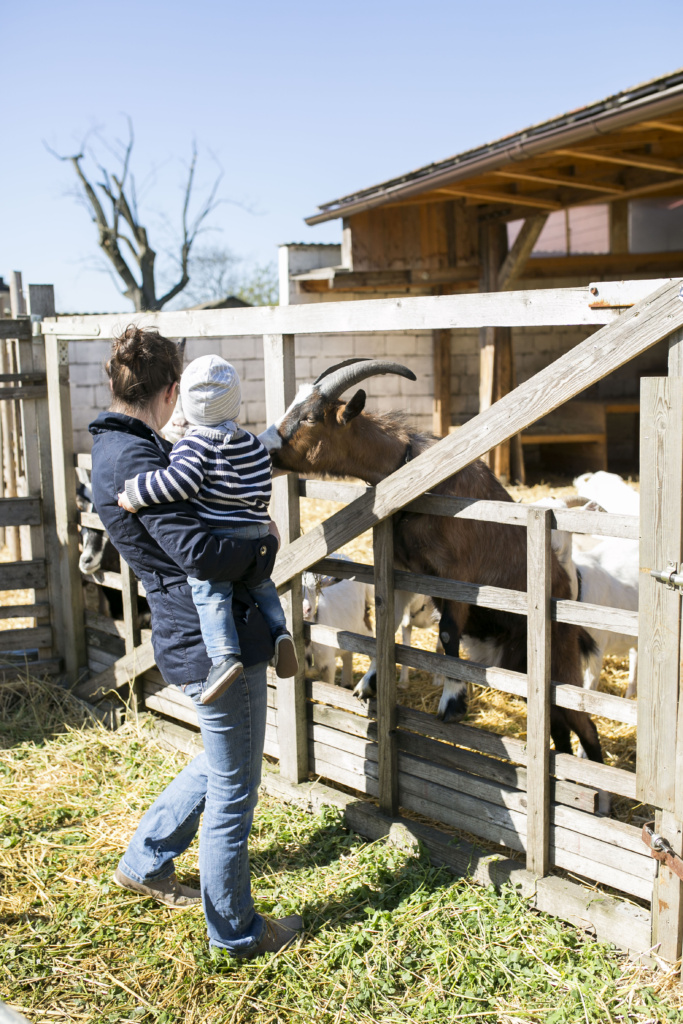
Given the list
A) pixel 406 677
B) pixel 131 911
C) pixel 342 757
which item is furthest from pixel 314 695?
pixel 406 677

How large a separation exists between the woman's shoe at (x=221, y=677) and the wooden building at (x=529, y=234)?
6.46m

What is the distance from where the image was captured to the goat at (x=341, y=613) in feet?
17.1

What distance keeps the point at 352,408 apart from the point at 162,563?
140 cm

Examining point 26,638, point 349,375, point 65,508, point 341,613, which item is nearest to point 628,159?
point 341,613

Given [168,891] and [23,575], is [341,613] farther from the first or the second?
[168,891]

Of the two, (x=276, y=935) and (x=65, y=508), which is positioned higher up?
(x=65, y=508)

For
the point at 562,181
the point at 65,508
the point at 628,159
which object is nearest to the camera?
the point at 65,508

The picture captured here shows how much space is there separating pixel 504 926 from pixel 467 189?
9316 millimetres

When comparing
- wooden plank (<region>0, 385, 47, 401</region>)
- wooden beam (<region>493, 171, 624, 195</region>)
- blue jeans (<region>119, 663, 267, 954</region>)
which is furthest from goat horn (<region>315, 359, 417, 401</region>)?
wooden beam (<region>493, 171, 624, 195</region>)

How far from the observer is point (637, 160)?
9016 mm

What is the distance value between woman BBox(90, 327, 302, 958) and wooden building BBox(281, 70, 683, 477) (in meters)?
5.99

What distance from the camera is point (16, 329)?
215 inches

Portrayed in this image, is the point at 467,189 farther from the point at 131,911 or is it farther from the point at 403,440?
the point at 131,911

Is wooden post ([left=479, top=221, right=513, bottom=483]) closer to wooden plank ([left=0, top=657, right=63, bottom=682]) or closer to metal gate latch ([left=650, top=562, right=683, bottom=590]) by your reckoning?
wooden plank ([left=0, top=657, right=63, bottom=682])
